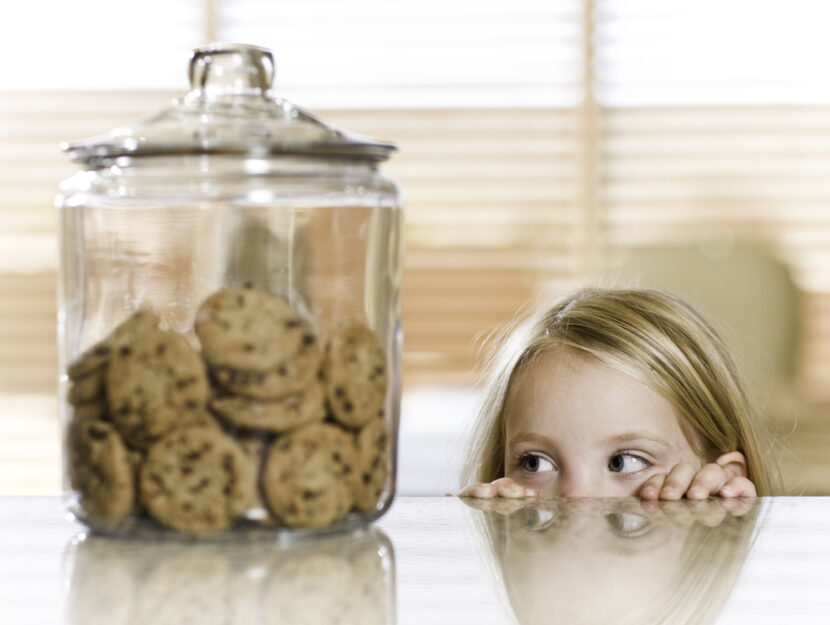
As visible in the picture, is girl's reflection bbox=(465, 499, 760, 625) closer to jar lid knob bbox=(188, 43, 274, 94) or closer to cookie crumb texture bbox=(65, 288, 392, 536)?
cookie crumb texture bbox=(65, 288, 392, 536)

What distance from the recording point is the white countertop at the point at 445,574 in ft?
1.17

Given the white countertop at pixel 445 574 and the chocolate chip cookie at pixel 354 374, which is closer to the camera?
the white countertop at pixel 445 574

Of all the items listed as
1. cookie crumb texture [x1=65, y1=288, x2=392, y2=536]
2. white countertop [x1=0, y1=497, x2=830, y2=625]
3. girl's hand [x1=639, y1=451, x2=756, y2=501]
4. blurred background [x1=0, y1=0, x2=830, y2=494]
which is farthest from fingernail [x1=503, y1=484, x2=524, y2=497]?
blurred background [x1=0, y1=0, x2=830, y2=494]

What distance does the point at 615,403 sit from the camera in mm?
1167

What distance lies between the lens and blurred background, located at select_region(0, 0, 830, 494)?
3.55 m

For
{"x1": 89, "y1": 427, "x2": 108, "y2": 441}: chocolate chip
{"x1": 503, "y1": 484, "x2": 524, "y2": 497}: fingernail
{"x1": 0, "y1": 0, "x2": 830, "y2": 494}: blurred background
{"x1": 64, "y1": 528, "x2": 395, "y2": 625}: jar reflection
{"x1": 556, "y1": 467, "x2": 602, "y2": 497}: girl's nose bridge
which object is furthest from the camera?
{"x1": 0, "y1": 0, "x2": 830, "y2": 494}: blurred background

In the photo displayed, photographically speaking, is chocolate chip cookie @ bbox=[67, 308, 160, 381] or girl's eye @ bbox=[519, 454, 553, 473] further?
girl's eye @ bbox=[519, 454, 553, 473]

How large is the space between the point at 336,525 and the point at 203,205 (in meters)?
0.15

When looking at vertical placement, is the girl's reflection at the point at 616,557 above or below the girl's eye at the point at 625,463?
above

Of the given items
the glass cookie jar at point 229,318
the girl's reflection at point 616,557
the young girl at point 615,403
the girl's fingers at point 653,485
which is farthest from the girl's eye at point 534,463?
the glass cookie jar at point 229,318

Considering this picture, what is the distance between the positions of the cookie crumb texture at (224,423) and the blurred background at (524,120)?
306cm

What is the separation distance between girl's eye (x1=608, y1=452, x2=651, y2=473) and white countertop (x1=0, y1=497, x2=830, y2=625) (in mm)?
567

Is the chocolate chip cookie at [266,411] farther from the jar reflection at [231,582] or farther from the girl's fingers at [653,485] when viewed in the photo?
the girl's fingers at [653,485]

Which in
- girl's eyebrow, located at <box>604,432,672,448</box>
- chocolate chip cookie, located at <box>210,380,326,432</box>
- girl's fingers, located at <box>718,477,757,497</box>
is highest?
chocolate chip cookie, located at <box>210,380,326,432</box>
